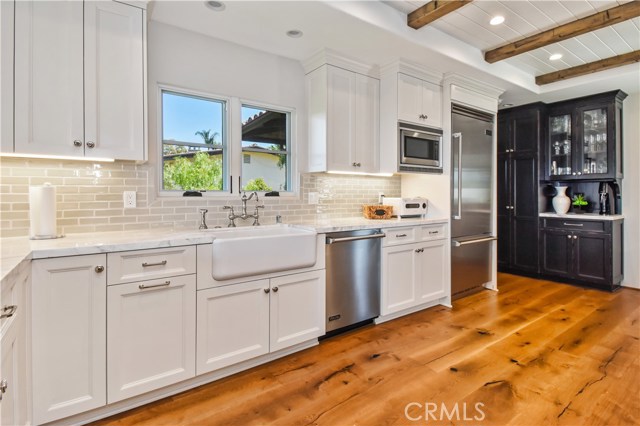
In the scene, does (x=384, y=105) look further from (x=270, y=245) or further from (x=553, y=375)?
(x=553, y=375)

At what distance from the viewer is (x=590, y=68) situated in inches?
144

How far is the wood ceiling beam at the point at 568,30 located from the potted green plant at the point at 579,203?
247 cm

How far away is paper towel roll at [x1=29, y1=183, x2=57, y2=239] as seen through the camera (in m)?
1.90

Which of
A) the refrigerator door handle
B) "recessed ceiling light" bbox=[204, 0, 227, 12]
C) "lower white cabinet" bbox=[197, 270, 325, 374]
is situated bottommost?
"lower white cabinet" bbox=[197, 270, 325, 374]

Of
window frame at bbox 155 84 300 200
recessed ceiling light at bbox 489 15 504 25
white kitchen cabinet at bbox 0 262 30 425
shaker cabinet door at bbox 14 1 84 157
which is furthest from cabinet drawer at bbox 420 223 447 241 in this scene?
white kitchen cabinet at bbox 0 262 30 425

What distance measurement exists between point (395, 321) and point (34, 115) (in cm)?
303

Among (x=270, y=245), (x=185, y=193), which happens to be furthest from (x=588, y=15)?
(x=185, y=193)

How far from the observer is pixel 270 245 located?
218 centimetres

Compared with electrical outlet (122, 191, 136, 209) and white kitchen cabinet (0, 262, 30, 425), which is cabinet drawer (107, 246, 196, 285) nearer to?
white kitchen cabinet (0, 262, 30, 425)

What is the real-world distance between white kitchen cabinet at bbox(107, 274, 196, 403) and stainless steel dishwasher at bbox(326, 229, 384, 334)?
3.56 ft

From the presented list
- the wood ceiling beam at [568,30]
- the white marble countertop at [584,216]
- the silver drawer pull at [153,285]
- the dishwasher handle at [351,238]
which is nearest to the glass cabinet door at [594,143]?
the white marble countertop at [584,216]

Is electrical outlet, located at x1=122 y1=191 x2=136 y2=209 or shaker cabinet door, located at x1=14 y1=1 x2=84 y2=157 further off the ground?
shaker cabinet door, located at x1=14 y1=1 x2=84 y2=157

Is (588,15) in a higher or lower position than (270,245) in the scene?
higher

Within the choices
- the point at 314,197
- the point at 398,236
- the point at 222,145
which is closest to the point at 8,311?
the point at 222,145
